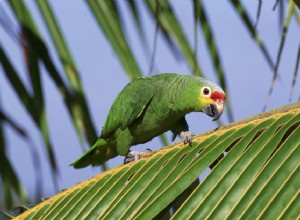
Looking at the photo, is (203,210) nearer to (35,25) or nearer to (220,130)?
(220,130)

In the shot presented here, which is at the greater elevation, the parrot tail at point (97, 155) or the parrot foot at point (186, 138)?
the parrot foot at point (186, 138)

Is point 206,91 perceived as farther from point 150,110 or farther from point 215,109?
point 150,110

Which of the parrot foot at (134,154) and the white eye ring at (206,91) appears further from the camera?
the white eye ring at (206,91)

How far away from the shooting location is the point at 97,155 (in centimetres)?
234

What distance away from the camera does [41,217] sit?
1432 millimetres

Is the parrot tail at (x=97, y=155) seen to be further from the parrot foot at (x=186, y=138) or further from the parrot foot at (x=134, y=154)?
the parrot foot at (x=186, y=138)

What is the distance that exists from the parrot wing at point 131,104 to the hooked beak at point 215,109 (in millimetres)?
236

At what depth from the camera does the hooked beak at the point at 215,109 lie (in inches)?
82.4

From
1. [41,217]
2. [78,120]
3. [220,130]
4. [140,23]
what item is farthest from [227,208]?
[140,23]

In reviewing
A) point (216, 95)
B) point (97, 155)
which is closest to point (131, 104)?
point (97, 155)

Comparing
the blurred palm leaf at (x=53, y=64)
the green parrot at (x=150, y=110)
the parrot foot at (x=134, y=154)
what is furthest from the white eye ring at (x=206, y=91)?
the parrot foot at (x=134, y=154)

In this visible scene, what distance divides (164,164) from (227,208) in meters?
0.29

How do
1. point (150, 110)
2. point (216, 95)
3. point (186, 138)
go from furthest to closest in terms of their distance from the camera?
point (150, 110) → point (216, 95) → point (186, 138)

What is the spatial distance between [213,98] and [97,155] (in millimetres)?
528
